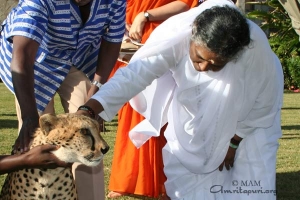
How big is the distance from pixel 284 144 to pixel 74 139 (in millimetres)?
5147

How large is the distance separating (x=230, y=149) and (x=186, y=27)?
767mm

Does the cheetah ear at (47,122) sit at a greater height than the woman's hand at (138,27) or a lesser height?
greater

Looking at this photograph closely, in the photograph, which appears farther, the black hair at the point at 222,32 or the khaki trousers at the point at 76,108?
the khaki trousers at the point at 76,108

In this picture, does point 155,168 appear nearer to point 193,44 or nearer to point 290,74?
point 193,44

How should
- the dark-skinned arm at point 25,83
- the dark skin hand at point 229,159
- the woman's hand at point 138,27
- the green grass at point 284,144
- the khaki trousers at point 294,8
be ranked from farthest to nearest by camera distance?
the khaki trousers at point 294,8 < the green grass at point 284,144 < the woman's hand at point 138,27 < the dark skin hand at point 229,159 < the dark-skinned arm at point 25,83

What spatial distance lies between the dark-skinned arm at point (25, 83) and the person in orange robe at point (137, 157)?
1.78m

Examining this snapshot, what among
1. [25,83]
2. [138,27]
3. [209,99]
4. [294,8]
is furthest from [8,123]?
[25,83]

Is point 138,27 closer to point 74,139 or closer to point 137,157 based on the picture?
point 137,157

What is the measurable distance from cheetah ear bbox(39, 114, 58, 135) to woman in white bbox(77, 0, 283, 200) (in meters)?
0.35

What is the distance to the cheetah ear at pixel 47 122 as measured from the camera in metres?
2.83

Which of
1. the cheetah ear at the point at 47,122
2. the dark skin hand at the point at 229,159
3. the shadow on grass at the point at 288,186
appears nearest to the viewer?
the cheetah ear at the point at 47,122

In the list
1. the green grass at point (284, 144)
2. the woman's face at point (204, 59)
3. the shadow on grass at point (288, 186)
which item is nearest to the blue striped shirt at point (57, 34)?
the woman's face at point (204, 59)

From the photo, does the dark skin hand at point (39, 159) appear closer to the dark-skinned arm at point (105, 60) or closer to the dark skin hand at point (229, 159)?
the dark-skinned arm at point (105, 60)

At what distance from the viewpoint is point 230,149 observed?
3922mm
